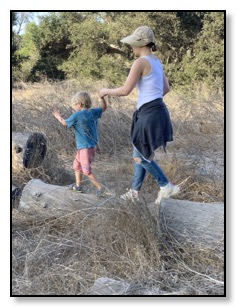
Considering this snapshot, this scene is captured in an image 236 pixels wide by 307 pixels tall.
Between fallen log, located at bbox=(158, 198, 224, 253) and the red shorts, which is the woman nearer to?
fallen log, located at bbox=(158, 198, 224, 253)

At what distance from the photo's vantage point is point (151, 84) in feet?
10.1

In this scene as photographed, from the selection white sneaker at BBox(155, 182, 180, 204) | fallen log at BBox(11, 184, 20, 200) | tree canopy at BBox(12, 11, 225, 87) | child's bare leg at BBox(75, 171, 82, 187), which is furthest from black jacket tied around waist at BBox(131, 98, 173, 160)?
tree canopy at BBox(12, 11, 225, 87)

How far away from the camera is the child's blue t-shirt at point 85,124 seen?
343 centimetres

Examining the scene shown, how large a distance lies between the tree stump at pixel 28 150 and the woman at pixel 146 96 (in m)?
1.25

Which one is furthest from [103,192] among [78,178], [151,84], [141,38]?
[141,38]

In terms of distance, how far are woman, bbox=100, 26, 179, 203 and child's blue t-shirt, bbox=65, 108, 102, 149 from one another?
14.0 inches

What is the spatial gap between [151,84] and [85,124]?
606 mm

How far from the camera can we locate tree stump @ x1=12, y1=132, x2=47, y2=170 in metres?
4.12

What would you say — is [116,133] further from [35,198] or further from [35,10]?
[35,10]

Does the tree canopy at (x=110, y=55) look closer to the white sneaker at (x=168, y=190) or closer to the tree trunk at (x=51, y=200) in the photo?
the tree trunk at (x=51, y=200)

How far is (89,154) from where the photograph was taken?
3.54m

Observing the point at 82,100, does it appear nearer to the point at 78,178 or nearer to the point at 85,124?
the point at 85,124

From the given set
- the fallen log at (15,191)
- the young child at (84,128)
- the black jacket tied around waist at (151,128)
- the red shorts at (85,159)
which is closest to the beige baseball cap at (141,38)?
the black jacket tied around waist at (151,128)

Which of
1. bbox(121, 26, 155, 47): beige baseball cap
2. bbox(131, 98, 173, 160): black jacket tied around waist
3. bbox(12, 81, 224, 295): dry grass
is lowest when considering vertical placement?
bbox(12, 81, 224, 295): dry grass
